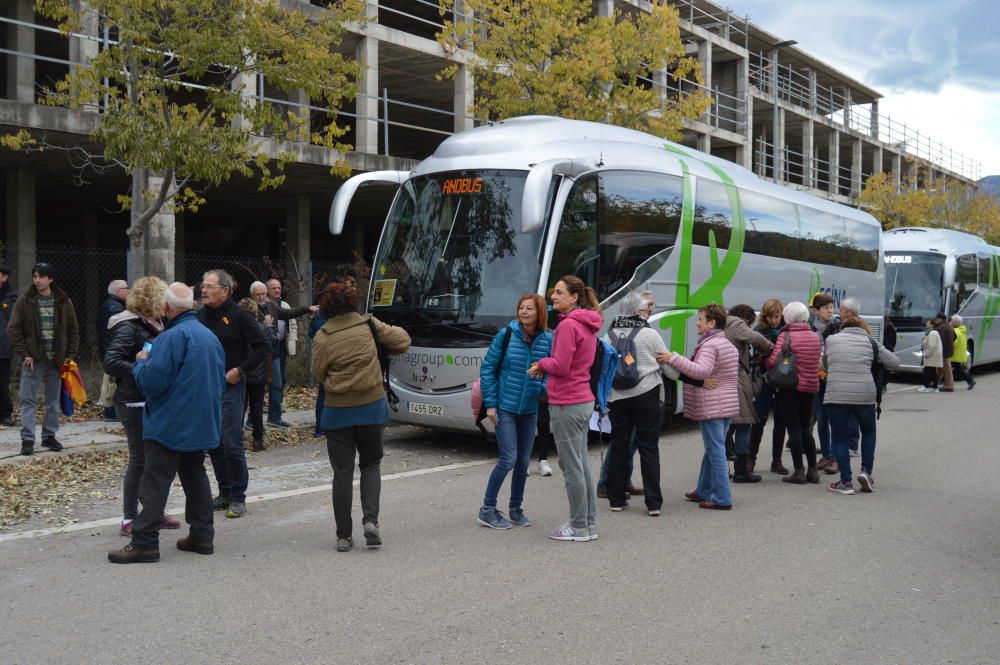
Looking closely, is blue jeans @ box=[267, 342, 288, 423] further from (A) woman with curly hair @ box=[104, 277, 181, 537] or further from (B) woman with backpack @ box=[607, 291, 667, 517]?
(B) woman with backpack @ box=[607, 291, 667, 517]

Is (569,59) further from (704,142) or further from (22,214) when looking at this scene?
(704,142)

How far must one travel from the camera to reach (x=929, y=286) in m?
22.0

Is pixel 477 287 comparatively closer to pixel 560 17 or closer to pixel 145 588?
pixel 145 588

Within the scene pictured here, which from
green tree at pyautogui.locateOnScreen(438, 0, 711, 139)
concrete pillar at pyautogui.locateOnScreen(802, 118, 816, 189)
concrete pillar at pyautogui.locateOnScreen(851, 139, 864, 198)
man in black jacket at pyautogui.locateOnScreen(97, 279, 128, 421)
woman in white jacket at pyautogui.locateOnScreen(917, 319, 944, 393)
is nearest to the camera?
man in black jacket at pyautogui.locateOnScreen(97, 279, 128, 421)

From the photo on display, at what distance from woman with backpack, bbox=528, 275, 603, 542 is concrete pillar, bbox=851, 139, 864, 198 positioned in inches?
1781

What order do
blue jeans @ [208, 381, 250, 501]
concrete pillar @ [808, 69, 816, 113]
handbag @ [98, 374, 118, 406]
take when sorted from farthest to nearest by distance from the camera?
concrete pillar @ [808, 69, 816, 113], blue jeans @ [208, 381, 250, 501], handbag @ [98, 374, 118, 406]

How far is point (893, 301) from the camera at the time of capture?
21969 millimetres

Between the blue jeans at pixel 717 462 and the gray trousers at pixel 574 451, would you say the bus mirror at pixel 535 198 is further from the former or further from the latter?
the gray trousers at pixel 574 451

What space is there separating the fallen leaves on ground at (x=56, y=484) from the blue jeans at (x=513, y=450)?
314cm

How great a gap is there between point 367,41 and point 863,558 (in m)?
18.7

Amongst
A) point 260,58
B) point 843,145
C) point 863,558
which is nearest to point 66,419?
point 260,58

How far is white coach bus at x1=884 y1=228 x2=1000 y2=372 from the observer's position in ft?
70.5

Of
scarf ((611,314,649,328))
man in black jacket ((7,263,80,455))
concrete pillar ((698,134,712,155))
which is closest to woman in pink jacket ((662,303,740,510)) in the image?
scarf ((611,314,649,328))

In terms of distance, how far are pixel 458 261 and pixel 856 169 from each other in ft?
141
